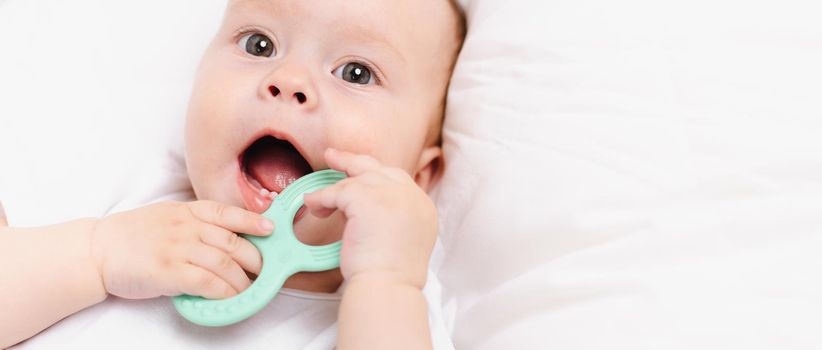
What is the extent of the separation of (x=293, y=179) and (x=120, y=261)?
29 cm

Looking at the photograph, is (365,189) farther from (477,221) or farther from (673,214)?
(673,214)

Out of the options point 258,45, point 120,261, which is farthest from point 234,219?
point 258,45

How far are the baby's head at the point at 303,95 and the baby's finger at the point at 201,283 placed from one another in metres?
0.14

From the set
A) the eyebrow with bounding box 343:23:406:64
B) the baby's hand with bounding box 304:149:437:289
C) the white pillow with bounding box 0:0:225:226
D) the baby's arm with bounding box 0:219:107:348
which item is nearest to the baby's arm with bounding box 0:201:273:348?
the baby's arm with bounding box 0:219:107:348

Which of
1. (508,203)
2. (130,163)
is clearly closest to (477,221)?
(508,203)

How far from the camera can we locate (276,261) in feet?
3.22

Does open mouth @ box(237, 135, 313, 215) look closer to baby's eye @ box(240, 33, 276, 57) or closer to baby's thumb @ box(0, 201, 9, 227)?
baby's eye @ box(240, 33, 276, 57)

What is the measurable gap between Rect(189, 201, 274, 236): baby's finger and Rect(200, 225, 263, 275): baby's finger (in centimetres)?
1

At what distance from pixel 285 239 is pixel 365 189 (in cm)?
13

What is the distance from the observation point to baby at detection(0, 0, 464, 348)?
3.10ft

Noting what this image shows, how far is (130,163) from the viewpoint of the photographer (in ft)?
4.15

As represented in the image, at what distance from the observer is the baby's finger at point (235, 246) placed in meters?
0.99

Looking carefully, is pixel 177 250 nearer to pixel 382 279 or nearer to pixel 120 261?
pixel 120 261

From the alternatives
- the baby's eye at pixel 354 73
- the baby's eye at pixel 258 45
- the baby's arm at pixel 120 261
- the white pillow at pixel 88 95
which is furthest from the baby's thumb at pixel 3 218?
the baby's eye at pixel 354 73
